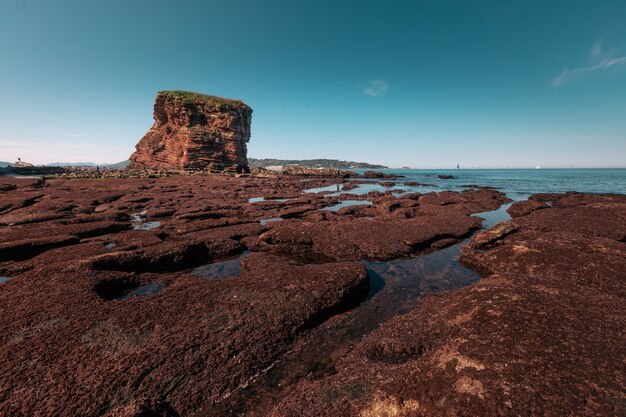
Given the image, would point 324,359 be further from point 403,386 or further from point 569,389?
point 569,389

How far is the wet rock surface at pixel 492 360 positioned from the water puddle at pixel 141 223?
635 inches

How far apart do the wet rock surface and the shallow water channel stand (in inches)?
11.5

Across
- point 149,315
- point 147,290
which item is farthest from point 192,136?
point 149,315

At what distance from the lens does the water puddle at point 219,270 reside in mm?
9406

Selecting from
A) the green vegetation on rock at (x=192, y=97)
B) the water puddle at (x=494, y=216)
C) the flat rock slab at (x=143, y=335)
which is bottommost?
the water puddle at (x=494, y=216)

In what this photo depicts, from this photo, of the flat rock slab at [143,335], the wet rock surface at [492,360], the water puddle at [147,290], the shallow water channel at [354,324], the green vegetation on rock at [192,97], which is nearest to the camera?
the wet rock surface at [492,360]

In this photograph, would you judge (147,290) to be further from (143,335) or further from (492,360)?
(492,360)

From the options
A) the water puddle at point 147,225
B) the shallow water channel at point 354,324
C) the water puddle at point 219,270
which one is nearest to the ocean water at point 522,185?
the water puddle at point 147,225

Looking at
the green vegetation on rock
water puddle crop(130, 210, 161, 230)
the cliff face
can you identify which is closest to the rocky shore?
water puddle crop(130, 210, 161, 230)

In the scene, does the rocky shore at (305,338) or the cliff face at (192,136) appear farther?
the cliff face at (192,136)

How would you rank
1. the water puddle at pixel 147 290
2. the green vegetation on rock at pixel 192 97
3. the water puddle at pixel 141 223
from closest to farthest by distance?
1. the water puddle at pixel 147 290
2. the water puddle at pixel 141 223
3. the green vegetation on rock at pixel 192 97

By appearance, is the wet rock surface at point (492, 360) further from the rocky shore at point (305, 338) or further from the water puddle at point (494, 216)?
the water puddle at point (494, 216)

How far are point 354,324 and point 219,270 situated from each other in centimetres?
578

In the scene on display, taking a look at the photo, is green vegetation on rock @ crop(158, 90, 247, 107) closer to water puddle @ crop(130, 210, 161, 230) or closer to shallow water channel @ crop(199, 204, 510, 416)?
water puddle @ crop(130, 210, 161, 230)
